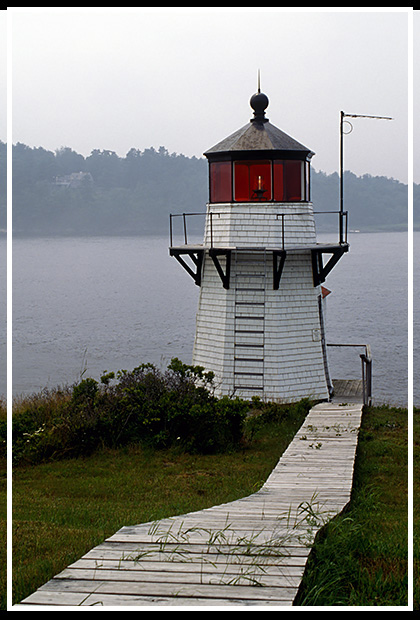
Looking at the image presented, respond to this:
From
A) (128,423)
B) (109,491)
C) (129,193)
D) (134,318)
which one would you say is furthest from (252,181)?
(129,193)

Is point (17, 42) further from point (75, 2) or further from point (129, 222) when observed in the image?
point (129, 222)

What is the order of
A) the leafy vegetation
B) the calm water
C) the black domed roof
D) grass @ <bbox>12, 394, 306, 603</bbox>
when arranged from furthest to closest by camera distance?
the calm water < the black domed roof < the leafy vegetation < grass @ <bbox>12, 394, 306, 603</bbox>

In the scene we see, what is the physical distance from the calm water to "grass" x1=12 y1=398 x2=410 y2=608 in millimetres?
6741

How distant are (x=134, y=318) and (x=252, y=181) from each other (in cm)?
2751

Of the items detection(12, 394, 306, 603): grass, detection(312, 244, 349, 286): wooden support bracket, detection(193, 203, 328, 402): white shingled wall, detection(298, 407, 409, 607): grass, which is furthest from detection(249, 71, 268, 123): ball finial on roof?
detection(298, 407, 409, 607): grass

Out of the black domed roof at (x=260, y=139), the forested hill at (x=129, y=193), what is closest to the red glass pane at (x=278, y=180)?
the black domed roof at (x=260, y=139)

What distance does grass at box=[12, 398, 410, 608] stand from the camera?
452 centimetres

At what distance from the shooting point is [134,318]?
41.3 m

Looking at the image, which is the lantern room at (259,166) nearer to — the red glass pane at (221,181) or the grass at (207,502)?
the red glass pane at (221,181)

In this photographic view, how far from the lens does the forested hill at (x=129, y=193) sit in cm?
3189

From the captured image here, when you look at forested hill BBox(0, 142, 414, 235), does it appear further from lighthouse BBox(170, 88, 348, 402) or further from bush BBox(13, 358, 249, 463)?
bush BBox(13, 358, 249, 463)

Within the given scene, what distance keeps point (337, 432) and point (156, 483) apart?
2.79 meters

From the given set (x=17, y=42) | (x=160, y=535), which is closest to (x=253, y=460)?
(x=160, y=535)

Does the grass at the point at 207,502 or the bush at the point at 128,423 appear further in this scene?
the bush at the point at 128,423
